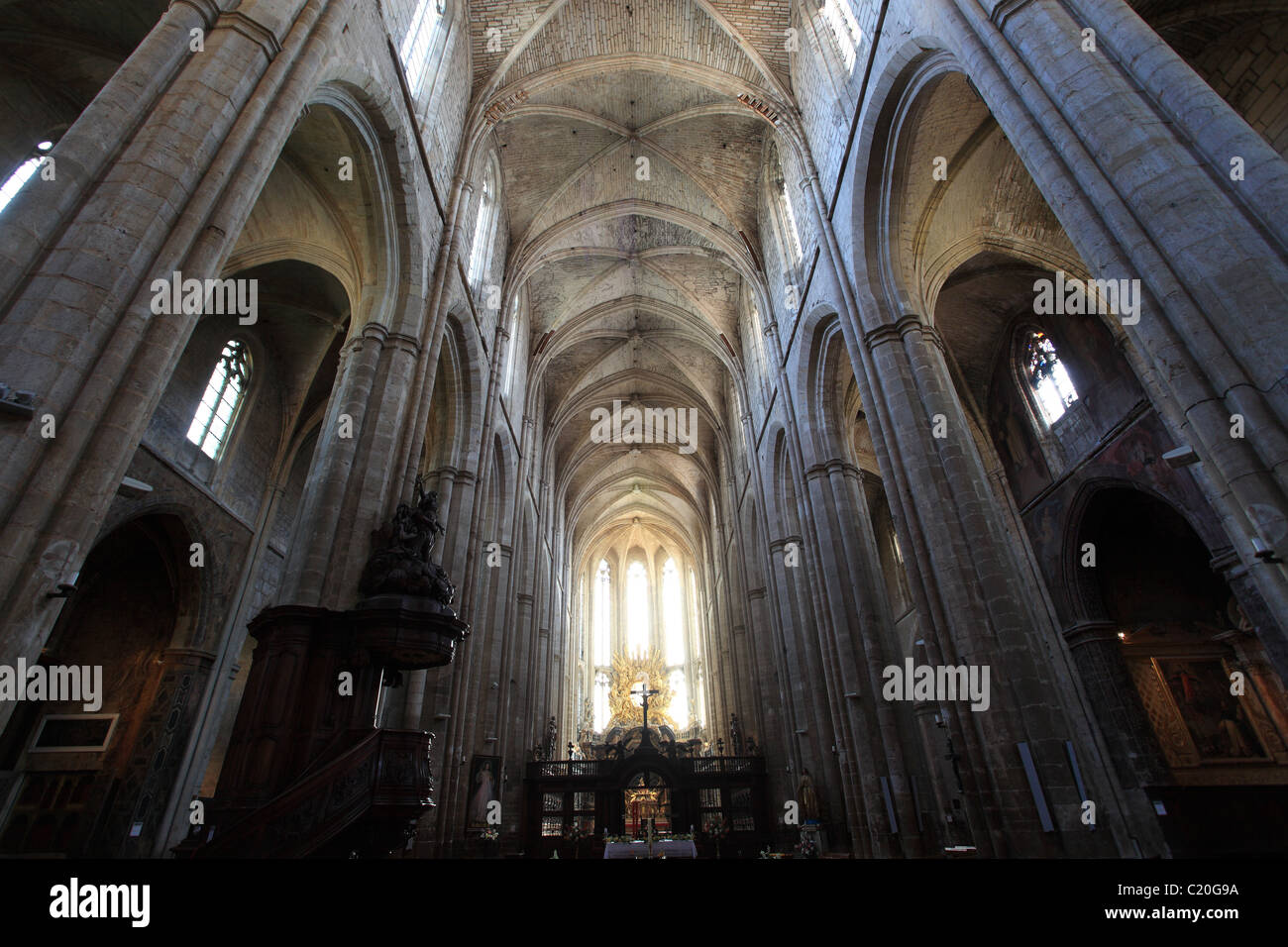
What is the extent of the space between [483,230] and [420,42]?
423cm

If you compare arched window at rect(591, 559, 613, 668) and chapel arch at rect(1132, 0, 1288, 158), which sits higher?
arched window at rect(591, 559, 613, 668)

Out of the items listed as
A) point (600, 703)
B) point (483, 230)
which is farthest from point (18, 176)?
point (600, 703)

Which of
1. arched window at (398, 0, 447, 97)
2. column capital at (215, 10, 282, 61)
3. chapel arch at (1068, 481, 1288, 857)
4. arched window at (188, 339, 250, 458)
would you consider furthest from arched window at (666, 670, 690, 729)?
column capital at (215, 10, 282, 61)

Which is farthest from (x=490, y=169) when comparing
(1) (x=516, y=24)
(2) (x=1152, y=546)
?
(2) (x=1152, y=546)

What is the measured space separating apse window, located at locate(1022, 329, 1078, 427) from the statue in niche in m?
12.0

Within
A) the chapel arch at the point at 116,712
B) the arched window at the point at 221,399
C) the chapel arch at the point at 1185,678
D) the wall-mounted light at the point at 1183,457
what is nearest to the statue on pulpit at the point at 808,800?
the chapel arch at the point at 1185,678

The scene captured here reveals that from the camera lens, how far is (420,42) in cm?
1069

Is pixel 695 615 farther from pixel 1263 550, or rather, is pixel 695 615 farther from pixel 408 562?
pixel 1263 550

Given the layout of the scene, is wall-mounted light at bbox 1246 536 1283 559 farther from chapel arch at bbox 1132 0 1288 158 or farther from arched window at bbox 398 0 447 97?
arched window at bbox 398 0 447 97

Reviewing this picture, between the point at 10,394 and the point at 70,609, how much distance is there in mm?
11662

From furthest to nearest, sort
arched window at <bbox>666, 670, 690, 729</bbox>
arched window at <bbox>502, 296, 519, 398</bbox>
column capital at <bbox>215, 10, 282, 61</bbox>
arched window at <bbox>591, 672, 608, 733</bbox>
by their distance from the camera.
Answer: arched window at <bbox>591, 672, 608, 733</bbox>
arched window at <bbox>666, 670, 690, 729</bbox>
arched window at <bbox>502, 296, 519, 398</bbox>
column capital at <bbox>215, 10, 282, 61</bbox>

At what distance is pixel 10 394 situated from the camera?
337 centimetres

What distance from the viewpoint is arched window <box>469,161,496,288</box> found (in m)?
13.7

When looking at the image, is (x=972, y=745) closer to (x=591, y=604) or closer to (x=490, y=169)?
(x=490, y=169)
